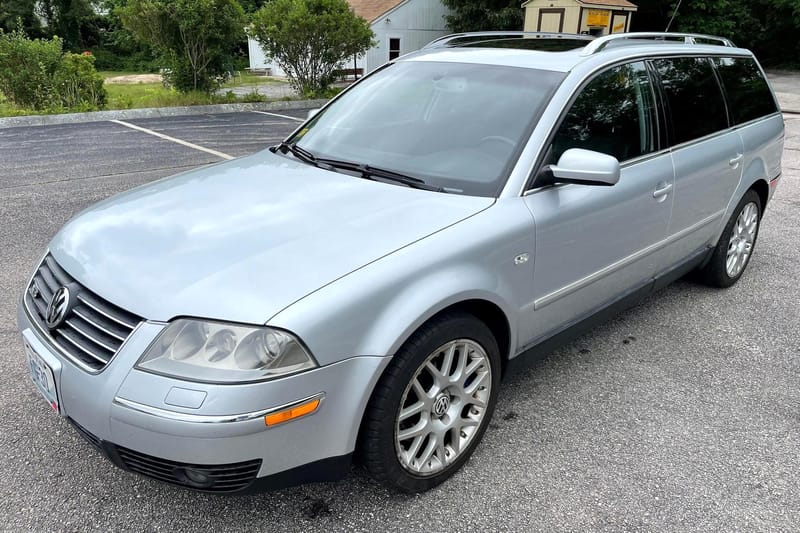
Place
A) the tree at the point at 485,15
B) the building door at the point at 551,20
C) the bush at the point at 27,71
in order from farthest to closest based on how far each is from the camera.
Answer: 1. the tree at the point at 485,15
2. the building door at the point at 551,20
3. the bush at the point at 27,71

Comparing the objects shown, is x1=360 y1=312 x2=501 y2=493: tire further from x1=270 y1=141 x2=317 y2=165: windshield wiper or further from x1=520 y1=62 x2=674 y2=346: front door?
x1=270 y1=141 x2=317 y2=165: windshield wiper

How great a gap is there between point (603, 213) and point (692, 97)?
1.36 metres

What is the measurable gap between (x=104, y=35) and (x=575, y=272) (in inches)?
1842

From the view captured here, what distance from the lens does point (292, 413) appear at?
6.38 ft

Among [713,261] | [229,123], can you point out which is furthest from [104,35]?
[713,261]

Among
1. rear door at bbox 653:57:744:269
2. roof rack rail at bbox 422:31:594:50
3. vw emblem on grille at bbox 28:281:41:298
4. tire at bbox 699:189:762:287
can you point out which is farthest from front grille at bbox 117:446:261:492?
tire at bbox 699:189:762:287

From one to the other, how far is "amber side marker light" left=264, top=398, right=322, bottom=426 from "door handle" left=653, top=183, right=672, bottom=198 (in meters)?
2.24

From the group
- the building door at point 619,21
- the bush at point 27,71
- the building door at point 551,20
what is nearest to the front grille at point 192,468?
the bush at point 27,71

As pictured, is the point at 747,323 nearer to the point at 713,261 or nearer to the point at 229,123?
the point at 713,261

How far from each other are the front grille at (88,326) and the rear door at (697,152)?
2900mm

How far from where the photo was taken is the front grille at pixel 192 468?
76.4 inches

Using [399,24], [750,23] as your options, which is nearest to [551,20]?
[399,24]

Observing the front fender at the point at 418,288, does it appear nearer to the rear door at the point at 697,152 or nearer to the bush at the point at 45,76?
the rear door at the point at 697,152

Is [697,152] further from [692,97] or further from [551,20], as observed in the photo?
[551,20]
